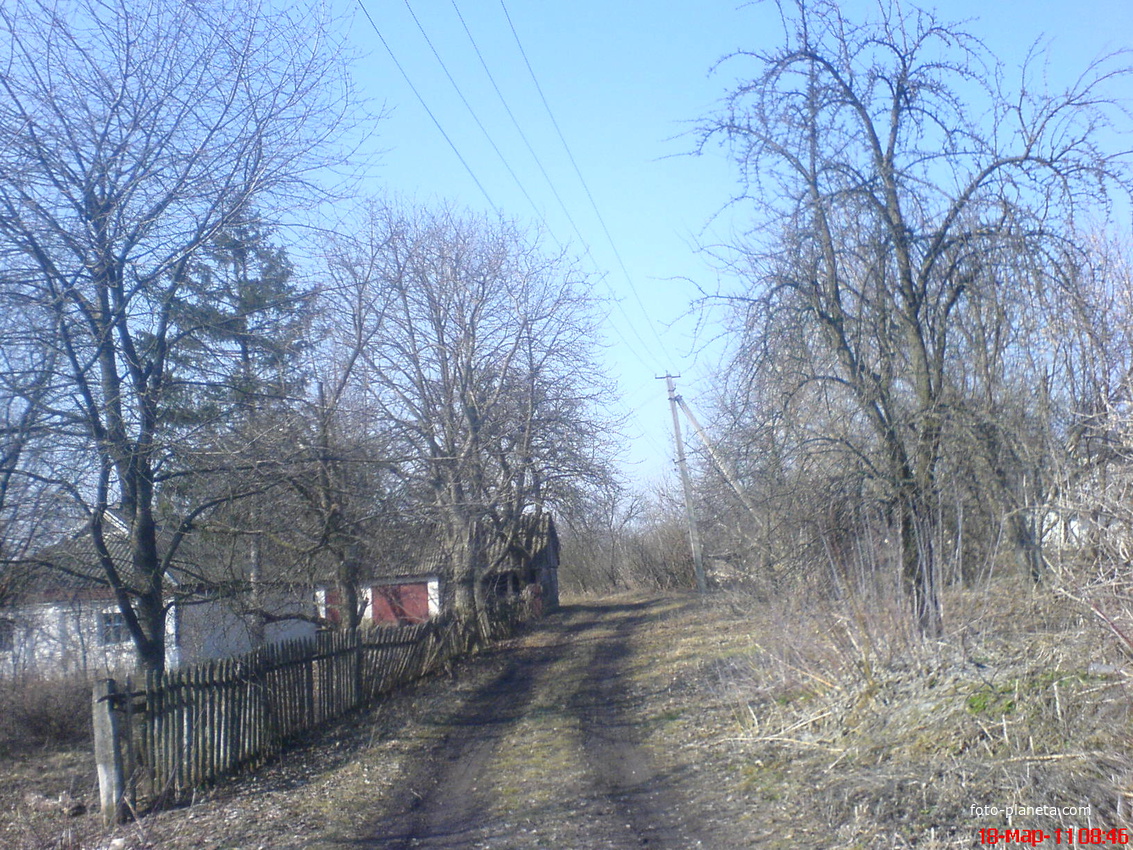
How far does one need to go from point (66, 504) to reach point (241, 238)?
9.13 ft

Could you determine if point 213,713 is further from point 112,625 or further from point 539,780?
point 539,780

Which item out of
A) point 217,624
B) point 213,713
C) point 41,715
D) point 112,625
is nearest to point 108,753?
point 213,713

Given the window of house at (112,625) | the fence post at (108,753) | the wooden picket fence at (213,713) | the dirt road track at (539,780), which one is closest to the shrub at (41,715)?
the window of house at (112,625)

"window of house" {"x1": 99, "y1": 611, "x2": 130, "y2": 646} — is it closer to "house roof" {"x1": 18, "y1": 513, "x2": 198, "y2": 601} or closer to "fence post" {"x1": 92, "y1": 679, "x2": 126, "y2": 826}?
"house roof" {"x1": 18, "y1": 513, "x2": 198, "y2": 601}

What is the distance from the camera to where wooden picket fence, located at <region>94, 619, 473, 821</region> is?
7141mm

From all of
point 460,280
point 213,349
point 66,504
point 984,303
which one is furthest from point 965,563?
point 460,280

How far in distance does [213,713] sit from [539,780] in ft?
10.4

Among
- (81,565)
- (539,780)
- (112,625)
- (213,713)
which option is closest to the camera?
(539,780)

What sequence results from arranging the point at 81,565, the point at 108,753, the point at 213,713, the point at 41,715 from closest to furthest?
the point at 108,753 < the point at 81,565 < the point at 213,713 < the point at 41,715

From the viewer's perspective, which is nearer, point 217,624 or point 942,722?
point 942,722

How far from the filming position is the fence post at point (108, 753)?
7012 millimetres

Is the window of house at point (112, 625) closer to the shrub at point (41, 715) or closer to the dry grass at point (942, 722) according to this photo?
the shrub at point (41, 715)

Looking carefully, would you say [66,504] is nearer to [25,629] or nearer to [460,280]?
[25,629]

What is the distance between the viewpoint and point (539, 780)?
747 cm
